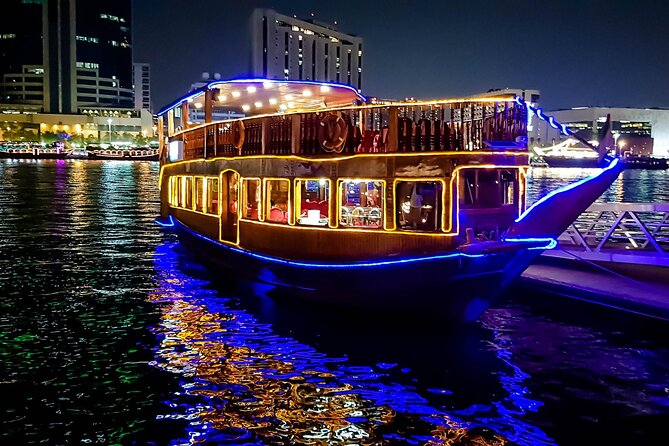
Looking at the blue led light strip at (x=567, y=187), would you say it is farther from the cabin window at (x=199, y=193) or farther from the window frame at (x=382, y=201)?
the cabin window at (x=199, y=193)

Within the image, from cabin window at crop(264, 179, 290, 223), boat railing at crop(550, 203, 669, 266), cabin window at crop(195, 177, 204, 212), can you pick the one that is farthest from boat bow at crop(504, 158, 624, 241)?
cabin window at crop(195, 177, 204, 212)

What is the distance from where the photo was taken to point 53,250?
86.9ft

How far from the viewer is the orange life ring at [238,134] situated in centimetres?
1866

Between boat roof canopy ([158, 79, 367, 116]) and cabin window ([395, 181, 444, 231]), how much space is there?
208 inches

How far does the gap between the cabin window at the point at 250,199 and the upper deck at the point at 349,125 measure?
2.82 feet

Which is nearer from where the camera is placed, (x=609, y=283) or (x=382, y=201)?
(x=382, y=201)

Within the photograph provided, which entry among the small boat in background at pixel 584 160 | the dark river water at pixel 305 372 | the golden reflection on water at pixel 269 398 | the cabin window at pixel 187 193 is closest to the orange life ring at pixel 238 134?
the dark river water at pixel 305 372

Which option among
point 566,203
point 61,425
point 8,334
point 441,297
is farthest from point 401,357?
point 8,334

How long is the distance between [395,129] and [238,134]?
602cm

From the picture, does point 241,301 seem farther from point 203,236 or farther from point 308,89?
point 308,89

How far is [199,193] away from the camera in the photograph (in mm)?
23547

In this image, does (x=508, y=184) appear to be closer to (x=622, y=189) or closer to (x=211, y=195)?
(x=211, y=195)

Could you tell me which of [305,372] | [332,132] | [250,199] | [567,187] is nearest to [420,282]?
[305,372]

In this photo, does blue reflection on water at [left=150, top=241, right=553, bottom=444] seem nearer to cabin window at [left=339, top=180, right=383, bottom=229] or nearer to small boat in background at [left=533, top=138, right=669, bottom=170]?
cabin window at [left=339, top=180, right=383, bottom=229]
